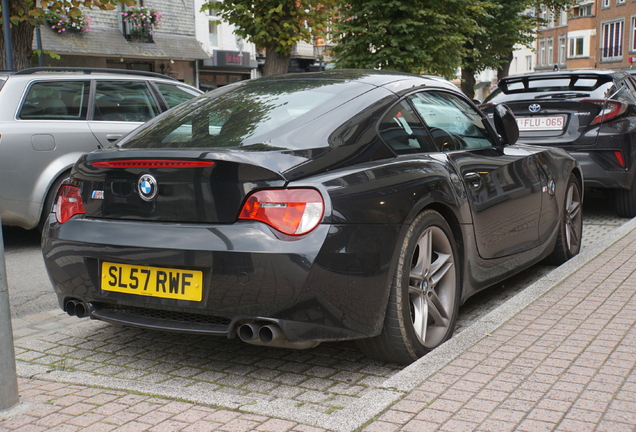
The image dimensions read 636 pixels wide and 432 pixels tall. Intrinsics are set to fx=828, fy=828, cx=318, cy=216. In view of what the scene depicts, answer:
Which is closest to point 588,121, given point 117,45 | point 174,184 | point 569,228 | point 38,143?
point 569,228

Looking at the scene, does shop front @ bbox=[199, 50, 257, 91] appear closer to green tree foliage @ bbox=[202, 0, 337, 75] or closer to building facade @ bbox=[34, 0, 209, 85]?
building facade @ bbox=[34, 0, 209, 85]

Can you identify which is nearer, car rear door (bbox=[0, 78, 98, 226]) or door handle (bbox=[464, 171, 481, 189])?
door handle (bbox=[464, 171, 481, 189])

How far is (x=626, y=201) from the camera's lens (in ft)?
29.4

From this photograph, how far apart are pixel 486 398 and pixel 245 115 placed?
1842 millimetres

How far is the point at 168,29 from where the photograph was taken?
2984 centimetres

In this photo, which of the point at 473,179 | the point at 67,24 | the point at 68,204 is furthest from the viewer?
the point at 67,24

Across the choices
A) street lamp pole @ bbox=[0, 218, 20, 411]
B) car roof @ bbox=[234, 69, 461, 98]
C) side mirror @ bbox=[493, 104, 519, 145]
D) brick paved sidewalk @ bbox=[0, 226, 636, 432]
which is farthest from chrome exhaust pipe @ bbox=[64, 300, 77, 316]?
side mirror @ bbox=[493, 104, 519, 145]

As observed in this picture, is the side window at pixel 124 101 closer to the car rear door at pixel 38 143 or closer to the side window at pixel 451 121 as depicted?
the car rear door at pixel 38 143

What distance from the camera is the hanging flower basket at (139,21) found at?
1077 inches

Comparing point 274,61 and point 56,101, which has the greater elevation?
point 274,61

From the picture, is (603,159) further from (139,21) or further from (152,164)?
(139,21)

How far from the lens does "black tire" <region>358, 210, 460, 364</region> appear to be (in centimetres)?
383

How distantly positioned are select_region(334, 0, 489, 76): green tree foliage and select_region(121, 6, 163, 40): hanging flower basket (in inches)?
377

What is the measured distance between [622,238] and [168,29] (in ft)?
82.1
